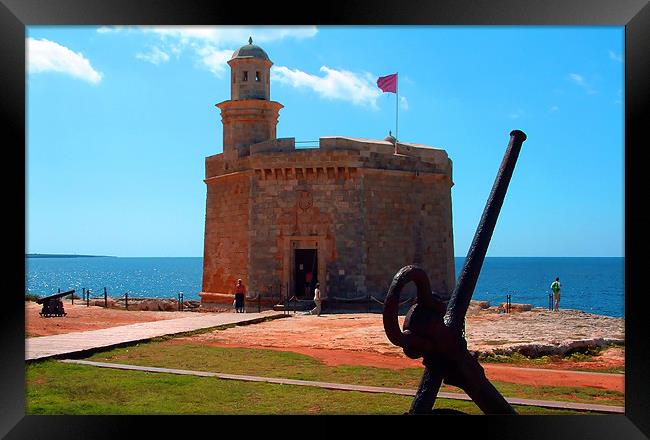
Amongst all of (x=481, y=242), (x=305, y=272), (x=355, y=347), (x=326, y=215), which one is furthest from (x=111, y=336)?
(x=326, y=215)

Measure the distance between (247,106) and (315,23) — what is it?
68.9 ft

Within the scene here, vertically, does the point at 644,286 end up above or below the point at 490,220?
below

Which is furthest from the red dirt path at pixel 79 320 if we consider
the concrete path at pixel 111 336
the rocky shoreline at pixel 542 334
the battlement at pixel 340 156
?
the rocky shoreline at pixel 542 334

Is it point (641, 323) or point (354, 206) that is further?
point (354, 206)

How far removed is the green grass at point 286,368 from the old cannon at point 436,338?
3290 millimetres

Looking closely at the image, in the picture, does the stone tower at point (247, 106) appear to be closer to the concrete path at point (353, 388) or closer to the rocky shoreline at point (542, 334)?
the rocky shoreline at point (542, 334)

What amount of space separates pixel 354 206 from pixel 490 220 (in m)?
18.7

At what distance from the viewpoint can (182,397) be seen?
8.87m

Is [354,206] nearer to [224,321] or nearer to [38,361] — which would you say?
[224,321]

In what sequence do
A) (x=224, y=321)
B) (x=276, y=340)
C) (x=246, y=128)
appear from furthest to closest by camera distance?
(x=246, y=128) < (x=224, y=321) < (x=276, y=340)

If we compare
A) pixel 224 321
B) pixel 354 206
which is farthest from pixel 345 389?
pixel 354 206

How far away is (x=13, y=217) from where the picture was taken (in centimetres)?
731

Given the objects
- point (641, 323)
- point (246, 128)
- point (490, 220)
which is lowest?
point (641, 323)

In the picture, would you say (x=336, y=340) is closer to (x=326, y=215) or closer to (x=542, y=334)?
(x=542, y=334)
